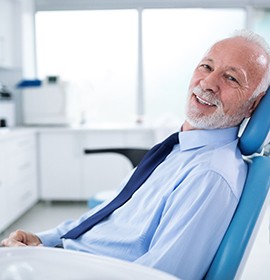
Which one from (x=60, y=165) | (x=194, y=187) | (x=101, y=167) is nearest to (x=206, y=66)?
(x=194, y=187)

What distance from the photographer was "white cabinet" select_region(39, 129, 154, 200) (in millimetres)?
3633

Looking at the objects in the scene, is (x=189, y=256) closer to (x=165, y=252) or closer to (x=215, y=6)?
(x=165, y=252)

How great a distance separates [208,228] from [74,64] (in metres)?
3.55

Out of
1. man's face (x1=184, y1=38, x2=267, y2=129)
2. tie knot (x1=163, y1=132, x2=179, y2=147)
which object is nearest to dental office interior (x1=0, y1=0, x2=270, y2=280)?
tie knot (x1=163, y1=132, x2=179, y2=147)


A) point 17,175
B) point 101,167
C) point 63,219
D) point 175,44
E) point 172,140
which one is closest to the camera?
point 172,140

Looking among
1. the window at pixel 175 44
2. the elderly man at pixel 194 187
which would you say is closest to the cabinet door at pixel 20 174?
the window at pixel 175 44

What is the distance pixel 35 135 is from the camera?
11.9ft

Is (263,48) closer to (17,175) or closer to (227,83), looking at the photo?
(227,83)

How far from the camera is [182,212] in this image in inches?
39.0

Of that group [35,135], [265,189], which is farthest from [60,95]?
[265,189]

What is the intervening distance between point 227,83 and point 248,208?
0.42 m

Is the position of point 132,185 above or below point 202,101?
below

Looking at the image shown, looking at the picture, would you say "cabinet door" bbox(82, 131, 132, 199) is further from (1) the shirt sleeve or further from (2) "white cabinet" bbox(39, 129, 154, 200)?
(1) the shirt sleeve

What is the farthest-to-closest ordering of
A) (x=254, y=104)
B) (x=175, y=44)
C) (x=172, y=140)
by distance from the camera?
1. (x=175, y=44)
2. (x=172, y=140)
3. (x=254, y=104)
